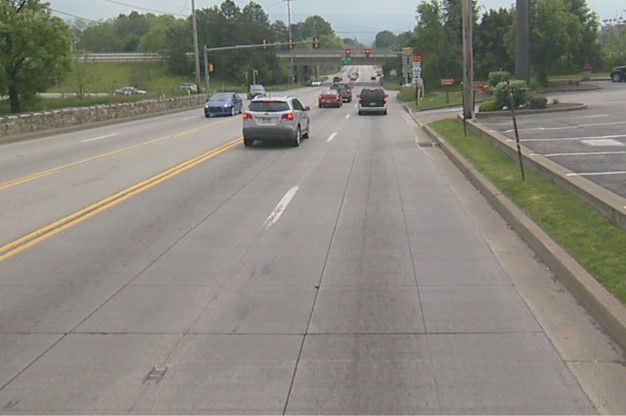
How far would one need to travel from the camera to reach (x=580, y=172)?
12953 mm

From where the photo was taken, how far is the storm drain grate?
200 inches

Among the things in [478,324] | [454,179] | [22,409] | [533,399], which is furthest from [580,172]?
[22,409]

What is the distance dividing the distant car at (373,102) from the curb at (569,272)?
1251 inches

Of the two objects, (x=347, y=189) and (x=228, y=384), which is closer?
(x=228, y=384)

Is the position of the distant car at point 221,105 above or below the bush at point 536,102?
above

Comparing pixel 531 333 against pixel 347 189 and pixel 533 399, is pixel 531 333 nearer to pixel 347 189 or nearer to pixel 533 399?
pixel 533 399

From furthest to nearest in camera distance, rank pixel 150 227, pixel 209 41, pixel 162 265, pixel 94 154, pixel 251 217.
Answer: pixel 209 41
pixel 94 154
pixel 251 217
pixel 150 227
pixel 162 265

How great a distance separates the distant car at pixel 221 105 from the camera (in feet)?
141

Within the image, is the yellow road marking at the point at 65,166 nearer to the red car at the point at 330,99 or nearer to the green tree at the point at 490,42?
the red car at the point at 330,99

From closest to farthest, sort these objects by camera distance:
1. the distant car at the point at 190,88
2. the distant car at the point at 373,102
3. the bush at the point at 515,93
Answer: the bush at the point at 515,93 < the distant car at the point at 373,102 < the distant car at the point at 190,88

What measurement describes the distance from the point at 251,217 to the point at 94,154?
1150 cm

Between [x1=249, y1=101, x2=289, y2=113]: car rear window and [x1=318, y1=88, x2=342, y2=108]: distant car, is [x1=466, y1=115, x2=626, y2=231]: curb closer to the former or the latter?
[x1=249, y1=101, x2=289, y2=113]: car rear window

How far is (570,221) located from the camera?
934 cm

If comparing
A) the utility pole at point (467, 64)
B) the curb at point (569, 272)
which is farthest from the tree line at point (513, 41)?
the curb at point (569, 272)
